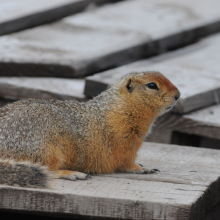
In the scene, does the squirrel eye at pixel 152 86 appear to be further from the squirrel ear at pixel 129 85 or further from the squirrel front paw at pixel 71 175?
the squirrel front paw at pixel 71 175

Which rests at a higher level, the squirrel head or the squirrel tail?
the squirrel head

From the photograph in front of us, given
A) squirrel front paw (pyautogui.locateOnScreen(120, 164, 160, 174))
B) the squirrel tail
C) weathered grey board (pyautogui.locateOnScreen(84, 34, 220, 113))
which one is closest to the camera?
the squirrel tail

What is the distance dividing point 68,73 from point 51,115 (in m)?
2.47

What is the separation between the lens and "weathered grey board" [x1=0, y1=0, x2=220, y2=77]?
6.45 metres

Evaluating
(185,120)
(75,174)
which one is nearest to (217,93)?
(185,120)

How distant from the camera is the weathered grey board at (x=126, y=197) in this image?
3.46 m

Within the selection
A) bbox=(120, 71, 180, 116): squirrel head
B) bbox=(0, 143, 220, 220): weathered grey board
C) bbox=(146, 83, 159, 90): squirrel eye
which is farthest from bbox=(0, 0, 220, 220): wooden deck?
bbox=(146, 83, 159, 90): squirrel eye

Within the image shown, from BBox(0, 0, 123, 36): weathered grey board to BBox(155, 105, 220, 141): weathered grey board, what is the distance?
318 centimetres

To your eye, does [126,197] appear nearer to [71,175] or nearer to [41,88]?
[71,175]

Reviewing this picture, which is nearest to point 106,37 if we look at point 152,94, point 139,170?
point 152,94

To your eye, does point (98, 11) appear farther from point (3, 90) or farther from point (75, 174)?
point (75, 174)

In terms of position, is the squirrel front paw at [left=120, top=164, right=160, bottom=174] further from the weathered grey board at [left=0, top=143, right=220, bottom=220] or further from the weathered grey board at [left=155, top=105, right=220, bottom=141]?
the weathered grey board at [left=155, top=105, right=220, bottom=141]

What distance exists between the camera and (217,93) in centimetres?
589

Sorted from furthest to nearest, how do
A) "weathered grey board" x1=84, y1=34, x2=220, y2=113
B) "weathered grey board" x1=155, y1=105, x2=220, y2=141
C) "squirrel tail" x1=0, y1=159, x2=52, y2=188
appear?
"weathered grey board" x1=84, y1=34, x2=220, y2=113, "weathered grey board" x1=155, y1=105, x2=220, y2=141, "squirrel tail" x1=0, y1=159, x2=52, y2=188
